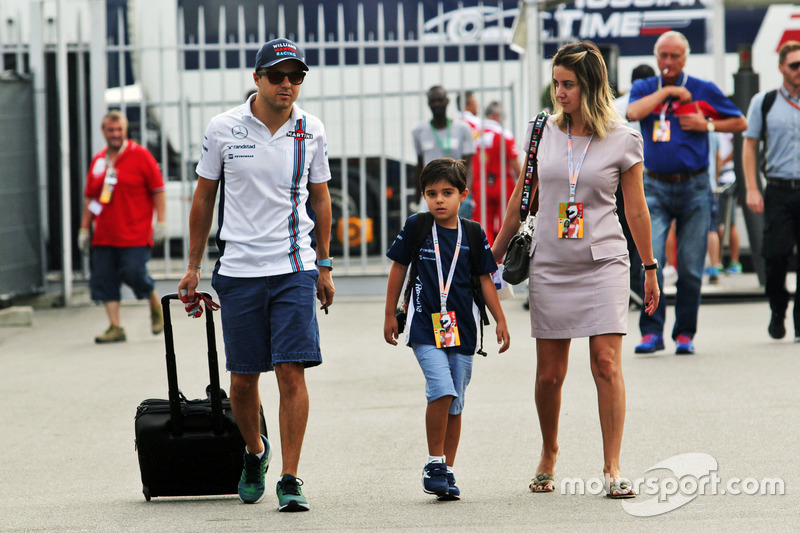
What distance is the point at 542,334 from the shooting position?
511 cm

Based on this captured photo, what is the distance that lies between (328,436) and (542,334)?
5.64ft

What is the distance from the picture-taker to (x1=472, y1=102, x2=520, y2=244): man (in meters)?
12.3

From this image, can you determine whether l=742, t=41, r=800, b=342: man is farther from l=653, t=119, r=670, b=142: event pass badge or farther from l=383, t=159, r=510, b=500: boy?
l=383, t=159, r=510, b=500: boy

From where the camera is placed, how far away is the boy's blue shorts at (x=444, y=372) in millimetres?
4902

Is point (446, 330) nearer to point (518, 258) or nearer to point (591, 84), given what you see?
point (518, 258)

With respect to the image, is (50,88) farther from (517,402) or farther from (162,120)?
(517,402)

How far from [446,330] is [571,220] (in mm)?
671

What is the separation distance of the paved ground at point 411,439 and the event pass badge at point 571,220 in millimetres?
A: 1020

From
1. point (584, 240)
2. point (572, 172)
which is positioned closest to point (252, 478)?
point (584, 240)

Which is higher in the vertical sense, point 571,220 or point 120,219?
point 571,220

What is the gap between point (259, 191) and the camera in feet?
16.2

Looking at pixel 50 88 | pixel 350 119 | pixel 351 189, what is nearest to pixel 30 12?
pixel 50 88

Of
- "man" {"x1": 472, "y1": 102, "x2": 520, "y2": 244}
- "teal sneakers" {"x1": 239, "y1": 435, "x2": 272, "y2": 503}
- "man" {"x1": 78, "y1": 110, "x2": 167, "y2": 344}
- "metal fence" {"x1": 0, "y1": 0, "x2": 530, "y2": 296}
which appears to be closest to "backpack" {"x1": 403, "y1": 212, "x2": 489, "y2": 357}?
"teal sneakers" {"x1": 239, "y1": 435, "x2": 272, "y2": 503}

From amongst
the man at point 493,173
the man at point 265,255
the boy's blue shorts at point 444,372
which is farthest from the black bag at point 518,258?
the man at point 493,173
